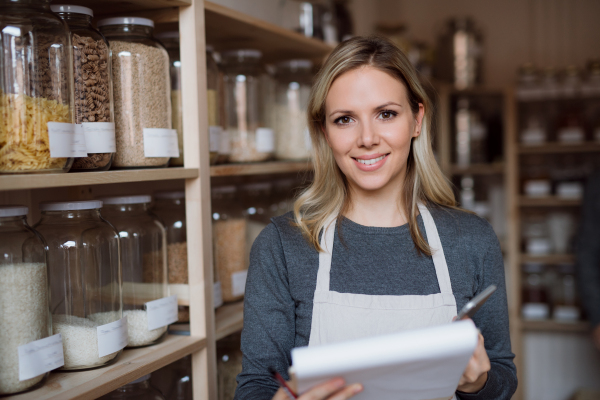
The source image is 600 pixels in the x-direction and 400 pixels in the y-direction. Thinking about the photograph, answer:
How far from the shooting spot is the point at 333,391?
77cm

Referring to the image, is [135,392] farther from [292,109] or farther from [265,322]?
[292,109]

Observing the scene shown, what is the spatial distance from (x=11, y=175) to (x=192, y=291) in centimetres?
56

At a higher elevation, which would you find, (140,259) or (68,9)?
(68,9)

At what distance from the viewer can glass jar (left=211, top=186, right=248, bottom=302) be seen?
150 cm

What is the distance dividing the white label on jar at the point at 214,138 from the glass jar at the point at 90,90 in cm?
35

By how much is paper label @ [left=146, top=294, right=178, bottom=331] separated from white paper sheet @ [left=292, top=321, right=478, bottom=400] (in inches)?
18.6

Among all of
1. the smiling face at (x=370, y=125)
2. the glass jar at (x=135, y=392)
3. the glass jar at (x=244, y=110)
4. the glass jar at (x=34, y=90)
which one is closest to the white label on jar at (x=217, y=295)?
the glass jar at (x=135, y=392)

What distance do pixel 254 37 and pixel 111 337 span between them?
37.4 inches

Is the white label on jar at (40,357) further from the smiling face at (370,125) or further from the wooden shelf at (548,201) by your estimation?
the wooden shelf at (548,201)

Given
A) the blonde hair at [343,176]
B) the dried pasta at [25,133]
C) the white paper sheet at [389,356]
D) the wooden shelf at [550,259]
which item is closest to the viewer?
the white paper sheet at [389,356]

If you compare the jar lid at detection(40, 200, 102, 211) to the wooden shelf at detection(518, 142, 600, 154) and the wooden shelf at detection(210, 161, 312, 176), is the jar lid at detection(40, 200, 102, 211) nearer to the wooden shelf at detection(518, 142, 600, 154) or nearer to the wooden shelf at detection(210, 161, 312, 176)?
the wooden shelf at detection(210, 161, 312, 176)

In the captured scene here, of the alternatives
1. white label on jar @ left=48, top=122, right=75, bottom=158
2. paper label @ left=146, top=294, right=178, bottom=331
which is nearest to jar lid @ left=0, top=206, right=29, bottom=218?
white label on jar @ left=48, top=122, right=75, bottom=158

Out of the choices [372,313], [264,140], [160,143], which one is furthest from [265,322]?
[264,140]

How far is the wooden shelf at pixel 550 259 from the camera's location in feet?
9.87
